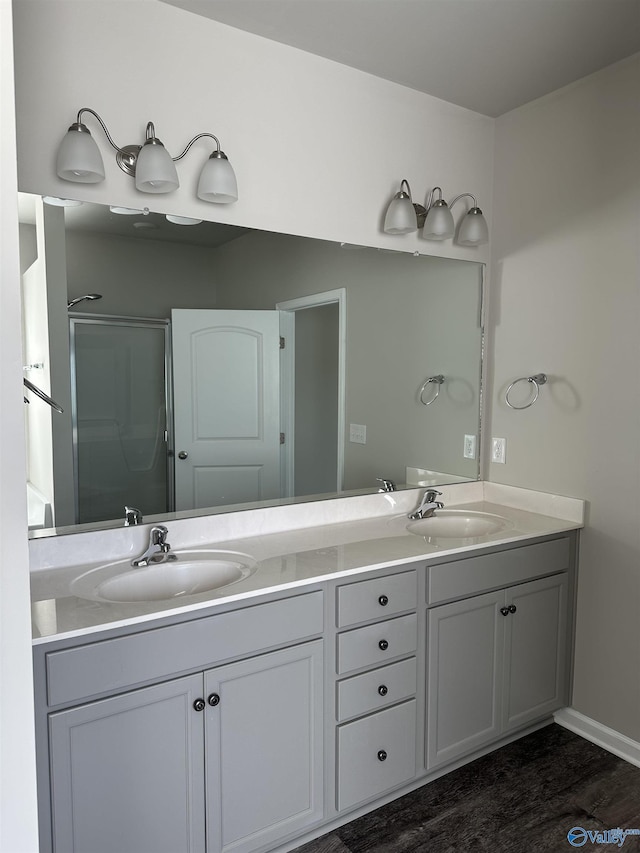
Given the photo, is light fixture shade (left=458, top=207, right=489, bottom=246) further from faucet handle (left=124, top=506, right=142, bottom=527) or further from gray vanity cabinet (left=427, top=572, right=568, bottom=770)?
faucet handle (left=124, top=506, right=142, bottom=527)

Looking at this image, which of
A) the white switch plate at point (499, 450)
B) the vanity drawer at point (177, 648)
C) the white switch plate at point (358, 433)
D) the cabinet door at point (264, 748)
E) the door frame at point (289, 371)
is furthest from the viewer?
the white switch plate at point (499, 450)

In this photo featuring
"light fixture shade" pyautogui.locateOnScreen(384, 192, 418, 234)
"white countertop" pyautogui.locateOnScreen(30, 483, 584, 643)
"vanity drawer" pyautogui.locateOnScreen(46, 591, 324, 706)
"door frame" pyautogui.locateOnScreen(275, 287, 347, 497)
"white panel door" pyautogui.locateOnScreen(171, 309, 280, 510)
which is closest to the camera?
"vanity drawer" pyautogui.locateOnScreen(46, 591, 324, 706)

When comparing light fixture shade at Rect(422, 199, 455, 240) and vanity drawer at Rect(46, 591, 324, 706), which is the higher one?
light fixture shade at Rect(422, 199, 455, 240)

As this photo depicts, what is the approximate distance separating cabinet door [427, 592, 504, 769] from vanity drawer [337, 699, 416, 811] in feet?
0.35

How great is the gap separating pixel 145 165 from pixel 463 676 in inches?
79.0

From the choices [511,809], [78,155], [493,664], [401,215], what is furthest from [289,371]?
[511,809]

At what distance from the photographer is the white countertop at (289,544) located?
1.55 m

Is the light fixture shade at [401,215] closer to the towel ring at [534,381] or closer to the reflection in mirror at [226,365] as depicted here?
the reflection in mirror at [226,365]

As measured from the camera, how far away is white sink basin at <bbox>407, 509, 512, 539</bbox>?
8.44ft

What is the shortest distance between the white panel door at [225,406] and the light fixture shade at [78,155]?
1.65ft

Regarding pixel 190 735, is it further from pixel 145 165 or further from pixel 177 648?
pixel 145 165

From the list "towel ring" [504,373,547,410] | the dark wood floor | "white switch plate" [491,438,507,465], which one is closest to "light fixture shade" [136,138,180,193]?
"towel ring" [504,373,547,410]

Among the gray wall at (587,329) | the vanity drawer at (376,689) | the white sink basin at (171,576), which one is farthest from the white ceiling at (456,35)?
the vanity drawer at (376,689)

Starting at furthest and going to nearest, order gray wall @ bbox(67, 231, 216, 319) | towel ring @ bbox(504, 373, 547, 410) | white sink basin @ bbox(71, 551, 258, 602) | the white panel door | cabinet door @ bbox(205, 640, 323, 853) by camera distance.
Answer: towel ring @ bbox(504, 373, 547, 410)
the white panel door
gray wall @ bbox(67, 231, 216, 319)
white sink basin @ bbox(71, 551, 258, 602)
cabinet door @ bbox(205, 640, 323, 853)
